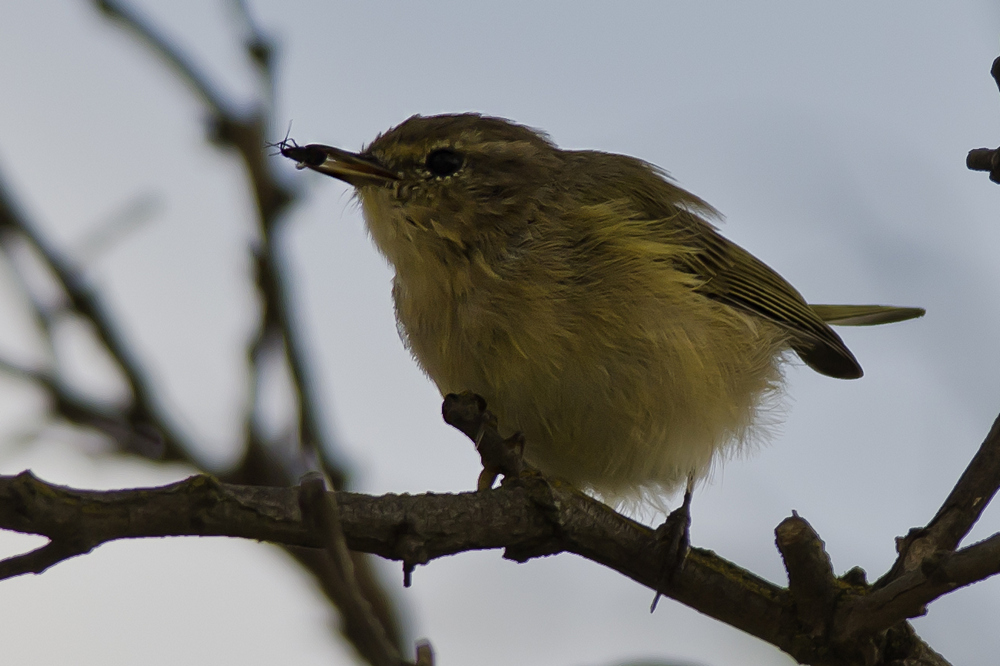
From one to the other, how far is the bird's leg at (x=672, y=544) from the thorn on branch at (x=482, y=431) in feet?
1.69

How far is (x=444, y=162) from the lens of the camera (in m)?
4.55

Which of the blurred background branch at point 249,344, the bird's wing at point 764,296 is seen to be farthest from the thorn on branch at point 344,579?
the bird's wing at point 764,296

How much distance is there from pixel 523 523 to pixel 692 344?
1.64 meters

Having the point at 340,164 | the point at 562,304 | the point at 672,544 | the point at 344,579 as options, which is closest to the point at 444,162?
the point at 340,164

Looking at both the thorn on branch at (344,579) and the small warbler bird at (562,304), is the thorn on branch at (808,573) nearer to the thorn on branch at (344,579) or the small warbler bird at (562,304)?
the small warbler bird at (562,304)

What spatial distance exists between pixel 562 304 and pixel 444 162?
998mm

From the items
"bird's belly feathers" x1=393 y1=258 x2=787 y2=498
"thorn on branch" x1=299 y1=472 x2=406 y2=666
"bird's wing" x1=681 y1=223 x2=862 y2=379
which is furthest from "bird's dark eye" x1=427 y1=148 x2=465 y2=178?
"thorn on branch" x1=299 y1=472 x2=406 y2=666

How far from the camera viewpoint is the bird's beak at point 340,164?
4273 millimetres

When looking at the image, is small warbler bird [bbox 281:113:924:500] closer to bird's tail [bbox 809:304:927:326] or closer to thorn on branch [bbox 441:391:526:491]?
thorn on branch [bbox 441:391:526:491]

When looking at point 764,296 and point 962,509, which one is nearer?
point 962,509

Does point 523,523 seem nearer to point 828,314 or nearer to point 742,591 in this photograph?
point 742,591

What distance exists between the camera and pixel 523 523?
2850 mm

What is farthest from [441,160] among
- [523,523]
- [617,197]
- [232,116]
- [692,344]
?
[523,523]

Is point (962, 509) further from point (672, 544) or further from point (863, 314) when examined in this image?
point (863, 314)
